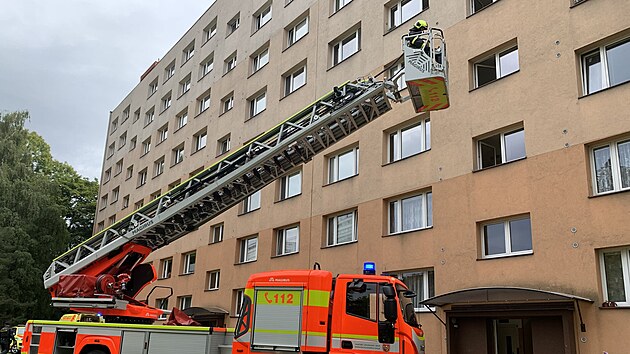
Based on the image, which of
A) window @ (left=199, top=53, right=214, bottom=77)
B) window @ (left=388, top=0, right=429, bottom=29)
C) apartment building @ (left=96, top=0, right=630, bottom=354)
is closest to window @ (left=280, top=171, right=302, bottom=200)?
apartment building @ (left=96, top=0, right=630, bottom=354)

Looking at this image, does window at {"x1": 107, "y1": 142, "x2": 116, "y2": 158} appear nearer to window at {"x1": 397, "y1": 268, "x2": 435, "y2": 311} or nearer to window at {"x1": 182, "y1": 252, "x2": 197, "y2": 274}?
window at {"x1": 182, "y1": 252, "x2": 197, "y2": 274}

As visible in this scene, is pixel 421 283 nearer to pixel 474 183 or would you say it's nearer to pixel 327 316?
pixel 474 183

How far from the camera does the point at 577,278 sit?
431 inches

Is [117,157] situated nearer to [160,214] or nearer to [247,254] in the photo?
[247,254]

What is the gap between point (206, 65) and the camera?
104 feet

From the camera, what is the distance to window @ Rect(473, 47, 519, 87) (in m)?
14.1

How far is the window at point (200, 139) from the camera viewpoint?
28719mm

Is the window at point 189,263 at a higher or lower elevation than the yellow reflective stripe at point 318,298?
higher

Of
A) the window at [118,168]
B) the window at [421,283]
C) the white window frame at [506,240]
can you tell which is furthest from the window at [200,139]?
the white window frame at [506,240]

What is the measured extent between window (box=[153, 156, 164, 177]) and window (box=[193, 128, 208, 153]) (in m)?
4.60

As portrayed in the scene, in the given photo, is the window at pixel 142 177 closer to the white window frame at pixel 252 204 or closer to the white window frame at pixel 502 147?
the white window frame at pixel 252 204

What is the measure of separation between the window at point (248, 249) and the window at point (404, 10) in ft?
32.9

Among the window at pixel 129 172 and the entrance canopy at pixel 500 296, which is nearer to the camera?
the entrance canopy at pixel 500 296

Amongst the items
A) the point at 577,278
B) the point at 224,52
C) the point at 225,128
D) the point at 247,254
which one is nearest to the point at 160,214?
the point at 577,278
